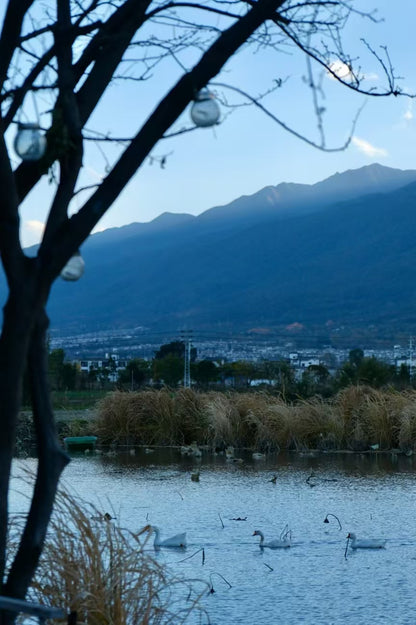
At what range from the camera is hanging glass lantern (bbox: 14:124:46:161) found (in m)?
4.30

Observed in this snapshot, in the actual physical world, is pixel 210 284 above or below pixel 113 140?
above

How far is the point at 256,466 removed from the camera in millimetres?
15250

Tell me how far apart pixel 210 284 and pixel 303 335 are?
50275 mm

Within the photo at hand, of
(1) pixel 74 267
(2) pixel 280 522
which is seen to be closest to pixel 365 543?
(2) pixel 280 522

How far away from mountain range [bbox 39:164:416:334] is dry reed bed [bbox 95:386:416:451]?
70.9m

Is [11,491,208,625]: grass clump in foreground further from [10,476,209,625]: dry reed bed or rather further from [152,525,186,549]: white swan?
[152,525,186,549]: white swan

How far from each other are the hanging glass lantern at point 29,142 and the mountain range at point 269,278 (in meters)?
85.0

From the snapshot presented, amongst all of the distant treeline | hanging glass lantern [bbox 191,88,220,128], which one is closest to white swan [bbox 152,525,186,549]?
hanging glass lantern [bbox 191,88,220,128]

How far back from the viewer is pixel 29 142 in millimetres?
4316

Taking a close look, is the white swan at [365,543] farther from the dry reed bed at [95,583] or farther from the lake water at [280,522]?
the dry reed bed at [95,583]

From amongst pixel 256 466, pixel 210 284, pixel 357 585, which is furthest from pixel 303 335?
pixel 357 585

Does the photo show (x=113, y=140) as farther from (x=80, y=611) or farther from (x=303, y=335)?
(x=303, y=335)

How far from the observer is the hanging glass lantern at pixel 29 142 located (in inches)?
169

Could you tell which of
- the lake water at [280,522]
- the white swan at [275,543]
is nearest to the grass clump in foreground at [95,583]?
the lake water at [280,522]
